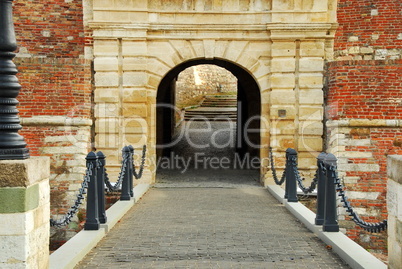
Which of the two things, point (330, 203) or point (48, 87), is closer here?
point (330, 203)

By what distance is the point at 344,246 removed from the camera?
5770mm

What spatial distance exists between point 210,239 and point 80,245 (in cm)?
177

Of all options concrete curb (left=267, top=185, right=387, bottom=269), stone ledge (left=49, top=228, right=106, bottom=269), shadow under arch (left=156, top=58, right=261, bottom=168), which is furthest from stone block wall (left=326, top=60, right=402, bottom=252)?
stone ledge (left=49, top=228, right=106, bottom=269)

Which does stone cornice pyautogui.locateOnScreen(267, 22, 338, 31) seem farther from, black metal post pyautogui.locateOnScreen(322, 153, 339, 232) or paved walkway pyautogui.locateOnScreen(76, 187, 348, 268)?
black metal post pyautogui.locateOnScreen(322, 153, 339, 232)

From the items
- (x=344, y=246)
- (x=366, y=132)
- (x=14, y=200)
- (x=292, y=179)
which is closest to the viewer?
(x=14, y=200)

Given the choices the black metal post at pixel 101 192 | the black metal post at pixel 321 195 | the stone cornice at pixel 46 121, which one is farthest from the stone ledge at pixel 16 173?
the stone cornice at pixel 46 121

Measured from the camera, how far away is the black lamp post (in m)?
3.99

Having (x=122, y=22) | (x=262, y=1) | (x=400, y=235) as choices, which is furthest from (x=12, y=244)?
(x=262, y=1)

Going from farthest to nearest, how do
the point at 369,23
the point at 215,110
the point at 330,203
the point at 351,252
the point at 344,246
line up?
the point at 215,110 < the point at 369,23 < the point at 330,203 < the point at 344,246 < the point at 351,252

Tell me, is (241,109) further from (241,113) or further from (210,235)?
(210,235)

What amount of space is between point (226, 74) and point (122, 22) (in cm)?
2604

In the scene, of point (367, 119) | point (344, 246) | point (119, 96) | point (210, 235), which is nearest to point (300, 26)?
point (367, 119)

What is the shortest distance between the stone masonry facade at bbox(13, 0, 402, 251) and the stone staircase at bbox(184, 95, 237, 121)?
1547 cm

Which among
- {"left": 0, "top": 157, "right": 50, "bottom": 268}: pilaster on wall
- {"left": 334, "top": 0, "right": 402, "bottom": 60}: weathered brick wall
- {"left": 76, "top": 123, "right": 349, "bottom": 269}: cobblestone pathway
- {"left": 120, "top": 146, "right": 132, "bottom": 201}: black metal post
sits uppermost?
{"left": 334, "top": 0, "right": 402, "bottom": 60}: weathered brick wall
